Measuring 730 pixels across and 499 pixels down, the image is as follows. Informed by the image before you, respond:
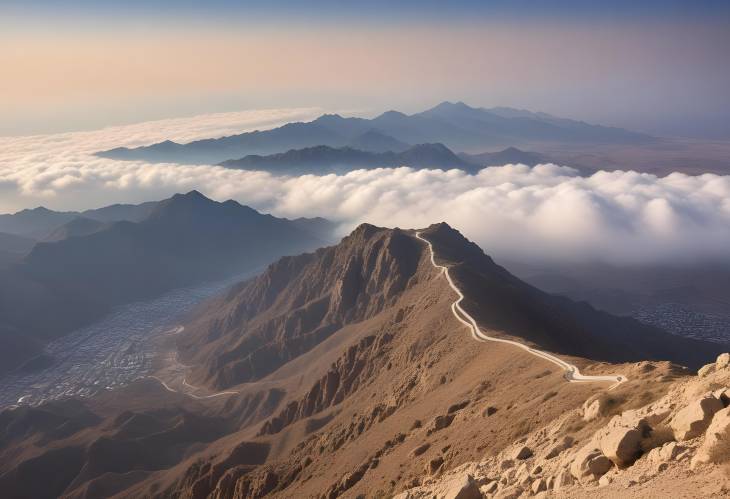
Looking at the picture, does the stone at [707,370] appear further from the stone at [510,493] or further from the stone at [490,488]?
the stone at [490,488]

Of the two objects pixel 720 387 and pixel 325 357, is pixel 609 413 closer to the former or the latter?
pixel 720 387

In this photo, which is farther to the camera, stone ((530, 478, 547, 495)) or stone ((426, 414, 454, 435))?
stone ((426, 414, 454, 435))

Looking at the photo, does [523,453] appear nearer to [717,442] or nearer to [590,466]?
[590,466]

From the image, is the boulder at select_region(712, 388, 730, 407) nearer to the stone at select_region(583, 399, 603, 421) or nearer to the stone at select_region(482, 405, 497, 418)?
the stone at select_region(583, 399, 603, 421)

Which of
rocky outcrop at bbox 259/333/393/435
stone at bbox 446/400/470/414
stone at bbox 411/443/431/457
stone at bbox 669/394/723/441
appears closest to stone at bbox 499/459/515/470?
stone at bbox 669/394/723/441

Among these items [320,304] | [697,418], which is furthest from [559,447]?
[320,304]

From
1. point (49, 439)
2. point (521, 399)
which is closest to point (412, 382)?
point (521, 399)
